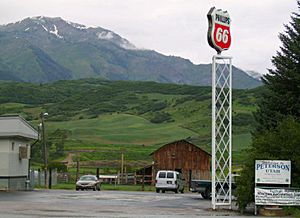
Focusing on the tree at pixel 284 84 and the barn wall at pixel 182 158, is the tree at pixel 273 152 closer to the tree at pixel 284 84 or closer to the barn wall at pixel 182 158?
the tree at pixel 284 84

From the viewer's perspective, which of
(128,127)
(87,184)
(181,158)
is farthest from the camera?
(128,127)

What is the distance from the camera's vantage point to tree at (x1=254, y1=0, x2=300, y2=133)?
34656mm

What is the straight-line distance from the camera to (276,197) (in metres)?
25.1

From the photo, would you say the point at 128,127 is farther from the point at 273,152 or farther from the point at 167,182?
the point at 273,152


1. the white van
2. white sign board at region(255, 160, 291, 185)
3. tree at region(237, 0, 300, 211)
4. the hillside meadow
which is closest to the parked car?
the white van

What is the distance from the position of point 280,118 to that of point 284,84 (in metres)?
2.10

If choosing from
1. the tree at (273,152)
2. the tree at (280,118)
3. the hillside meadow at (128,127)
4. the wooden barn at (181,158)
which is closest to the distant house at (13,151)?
the tree at (280,118)

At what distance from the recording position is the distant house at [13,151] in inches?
1591

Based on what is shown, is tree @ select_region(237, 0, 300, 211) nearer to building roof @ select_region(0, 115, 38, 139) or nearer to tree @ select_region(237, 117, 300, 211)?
tree @ select_region(237, 117, 300, 211)

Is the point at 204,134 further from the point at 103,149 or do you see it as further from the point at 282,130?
the point at 282,130

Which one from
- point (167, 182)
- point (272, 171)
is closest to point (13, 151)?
point (167, 182)

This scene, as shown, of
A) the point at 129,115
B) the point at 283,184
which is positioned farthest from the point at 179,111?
the point at 283,184

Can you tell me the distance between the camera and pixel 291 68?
35594 mm

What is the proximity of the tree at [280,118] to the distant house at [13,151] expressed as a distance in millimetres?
15537
